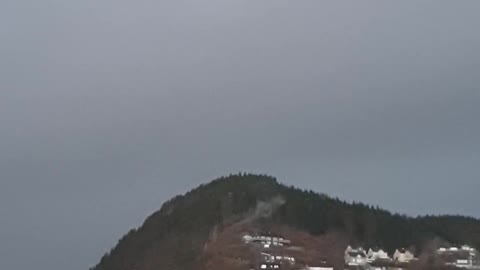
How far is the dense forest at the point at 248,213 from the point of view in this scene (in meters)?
61.9

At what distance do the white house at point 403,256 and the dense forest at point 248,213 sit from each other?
1.90 feet

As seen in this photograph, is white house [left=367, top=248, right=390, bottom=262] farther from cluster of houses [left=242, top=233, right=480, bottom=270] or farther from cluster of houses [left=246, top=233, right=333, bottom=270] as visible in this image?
cluster of houses [left=246, top=233, right=333, bottom=270]

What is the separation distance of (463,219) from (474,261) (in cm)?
1161

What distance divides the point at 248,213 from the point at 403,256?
1089 cm

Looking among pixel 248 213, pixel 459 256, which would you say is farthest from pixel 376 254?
pixel 248 213

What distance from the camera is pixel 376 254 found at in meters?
60.5

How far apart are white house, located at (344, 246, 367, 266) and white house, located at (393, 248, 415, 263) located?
6.48 feet

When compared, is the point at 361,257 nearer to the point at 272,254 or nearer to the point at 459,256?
the point at 272,254

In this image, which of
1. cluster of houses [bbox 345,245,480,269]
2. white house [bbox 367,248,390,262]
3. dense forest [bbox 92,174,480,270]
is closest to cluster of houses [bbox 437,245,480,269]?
cluster of houses [bbox 345,245,480,269]

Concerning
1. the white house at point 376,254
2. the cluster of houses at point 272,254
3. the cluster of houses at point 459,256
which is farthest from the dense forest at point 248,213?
the cluster of houses at point 272,254

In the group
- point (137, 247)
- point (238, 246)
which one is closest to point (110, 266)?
point (137, 247)

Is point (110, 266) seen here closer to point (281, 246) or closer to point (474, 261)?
point (281, 246)

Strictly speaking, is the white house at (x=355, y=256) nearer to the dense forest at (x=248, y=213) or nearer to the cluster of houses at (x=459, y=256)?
the dense forest at (x=248, y=213)

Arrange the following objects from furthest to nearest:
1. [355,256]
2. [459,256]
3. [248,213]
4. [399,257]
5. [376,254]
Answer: [248,213] < [459,256] < [376,254] < [355,256] < [399,257]
